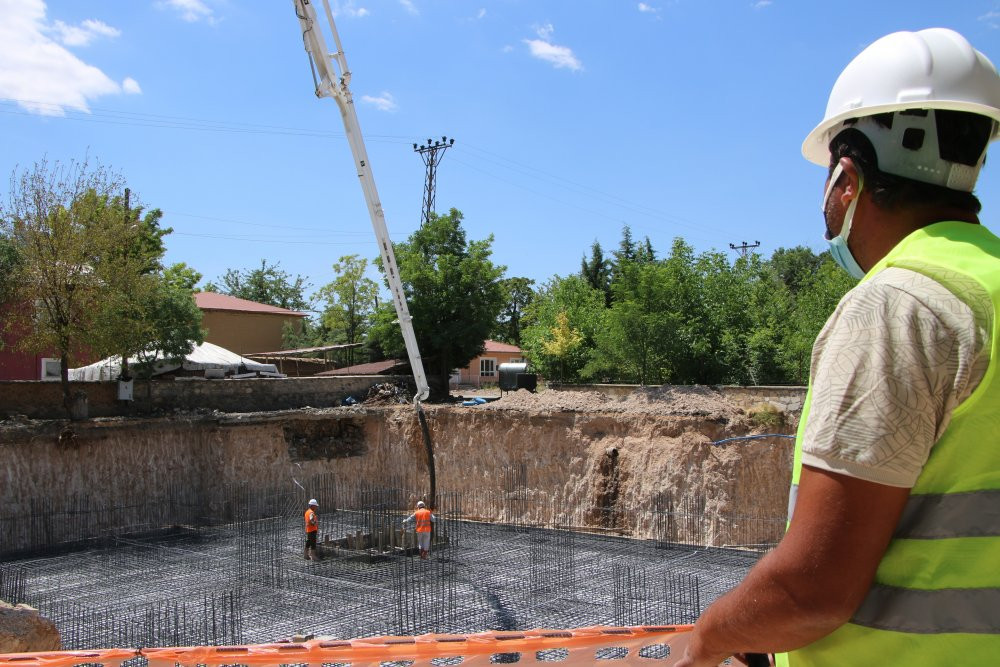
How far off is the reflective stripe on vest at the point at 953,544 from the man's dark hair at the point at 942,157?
0.62 ft

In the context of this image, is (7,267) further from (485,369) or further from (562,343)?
(485,369)

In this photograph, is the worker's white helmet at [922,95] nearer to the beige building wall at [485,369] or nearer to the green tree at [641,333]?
the green tree at [641,333]

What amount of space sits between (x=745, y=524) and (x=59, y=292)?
55.9ft

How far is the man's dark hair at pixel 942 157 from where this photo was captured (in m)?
1.25

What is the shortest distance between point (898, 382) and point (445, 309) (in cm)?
2559

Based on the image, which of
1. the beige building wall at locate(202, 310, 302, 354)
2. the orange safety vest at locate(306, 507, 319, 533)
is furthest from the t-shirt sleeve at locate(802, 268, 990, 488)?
the beige building wall at locate(202, 310, 302, 354)

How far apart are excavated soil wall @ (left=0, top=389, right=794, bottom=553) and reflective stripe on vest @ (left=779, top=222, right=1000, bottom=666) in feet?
52.6

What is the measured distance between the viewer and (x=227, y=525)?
17.9 metres

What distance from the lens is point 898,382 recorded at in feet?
3.43

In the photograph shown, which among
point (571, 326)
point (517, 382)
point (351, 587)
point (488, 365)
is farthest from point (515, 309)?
point (351, 587)

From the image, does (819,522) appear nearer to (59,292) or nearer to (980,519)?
(980,519)

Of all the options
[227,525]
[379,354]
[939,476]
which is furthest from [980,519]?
[379,354]

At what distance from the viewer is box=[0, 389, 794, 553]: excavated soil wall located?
16.5 m

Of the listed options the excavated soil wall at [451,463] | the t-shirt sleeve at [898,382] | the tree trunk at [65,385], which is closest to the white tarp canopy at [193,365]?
the tree trunk at [65,385]
